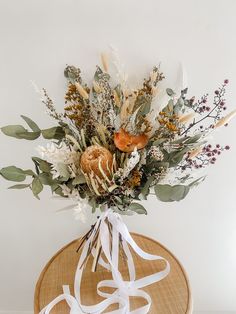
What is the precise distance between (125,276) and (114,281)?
0.23ft

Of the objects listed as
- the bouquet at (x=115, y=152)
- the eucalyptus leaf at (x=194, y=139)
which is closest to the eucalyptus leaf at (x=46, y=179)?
the bouquet at (x=115, y=152)

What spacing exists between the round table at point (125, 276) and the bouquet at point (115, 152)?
192mm

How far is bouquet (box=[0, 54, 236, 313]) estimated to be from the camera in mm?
790

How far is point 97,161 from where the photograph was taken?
77 centimetres

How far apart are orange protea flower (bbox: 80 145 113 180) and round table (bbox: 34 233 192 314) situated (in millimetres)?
416

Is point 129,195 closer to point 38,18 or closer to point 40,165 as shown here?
point 40,165

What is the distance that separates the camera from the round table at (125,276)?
96cm

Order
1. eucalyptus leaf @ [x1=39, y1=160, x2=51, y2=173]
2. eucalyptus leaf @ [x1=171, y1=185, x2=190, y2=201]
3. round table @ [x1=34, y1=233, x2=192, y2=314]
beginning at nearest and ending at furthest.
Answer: eucalyptus leaf @ [x1=171, y1=185, x2=190, y2=201], eucalyptus leaf @ [x1=39, y1=160, x2=51, y2=173], round table @ [x1=34, y1=233, x2=192, y2=314]

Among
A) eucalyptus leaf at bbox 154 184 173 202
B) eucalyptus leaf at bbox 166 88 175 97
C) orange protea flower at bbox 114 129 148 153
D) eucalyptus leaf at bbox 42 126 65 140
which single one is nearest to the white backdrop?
eucalyptus leaf at bbox 166 88 175 97

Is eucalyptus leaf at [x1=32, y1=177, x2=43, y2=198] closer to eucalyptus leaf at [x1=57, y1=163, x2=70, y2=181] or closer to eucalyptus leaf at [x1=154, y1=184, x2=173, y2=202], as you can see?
eucalyptus leaf at [x1=57, y1=163, x2=70, y2=181]

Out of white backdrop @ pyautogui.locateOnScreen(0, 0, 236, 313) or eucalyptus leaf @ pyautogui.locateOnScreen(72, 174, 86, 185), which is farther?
white backdrop @ pyautogui.locateOnScreen(0, 0, 236, 313)

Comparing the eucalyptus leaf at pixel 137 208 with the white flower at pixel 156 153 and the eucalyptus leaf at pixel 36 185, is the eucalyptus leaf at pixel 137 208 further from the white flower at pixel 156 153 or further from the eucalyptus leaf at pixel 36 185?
the eucalyptus leaf at pixel 36 185

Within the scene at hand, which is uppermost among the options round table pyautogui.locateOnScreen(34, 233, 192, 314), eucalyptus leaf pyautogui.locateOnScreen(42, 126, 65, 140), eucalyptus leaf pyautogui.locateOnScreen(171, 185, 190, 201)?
eucalyptus leaf pyautogui.locateOnScreen(42, 126, 65, 140)

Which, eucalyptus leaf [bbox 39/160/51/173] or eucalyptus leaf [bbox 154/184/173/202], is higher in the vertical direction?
eucalyptus leaf [bbox 39/160/51/173]
